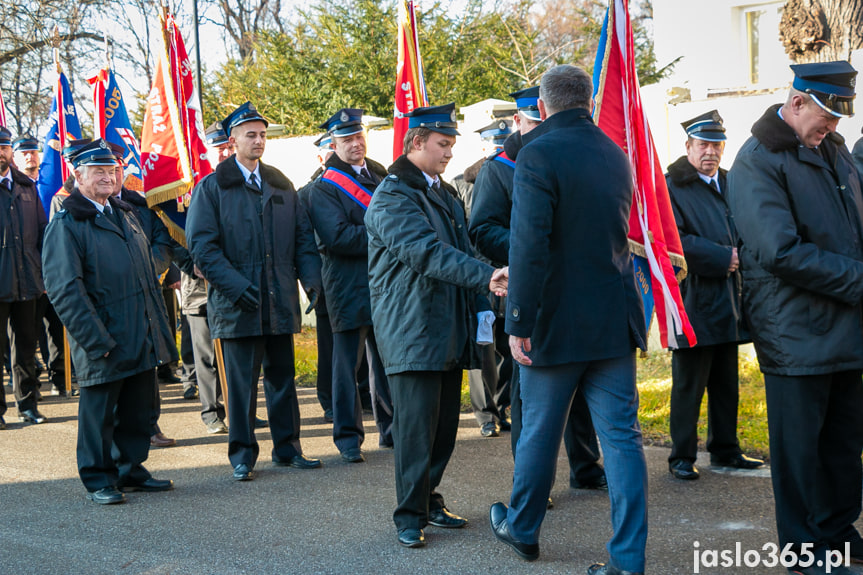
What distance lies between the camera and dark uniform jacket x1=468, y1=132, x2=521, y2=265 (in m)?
5.04

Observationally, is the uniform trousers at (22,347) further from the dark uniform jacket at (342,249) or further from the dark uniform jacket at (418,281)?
the dark uniform jacket at (418,281)

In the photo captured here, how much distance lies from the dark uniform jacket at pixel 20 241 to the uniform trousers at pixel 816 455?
22.3 feet

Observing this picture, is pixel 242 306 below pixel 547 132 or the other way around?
below

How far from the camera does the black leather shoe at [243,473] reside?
5939mm

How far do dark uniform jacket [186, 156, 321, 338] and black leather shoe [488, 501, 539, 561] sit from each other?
226cm

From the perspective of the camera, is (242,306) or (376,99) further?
(376,99)

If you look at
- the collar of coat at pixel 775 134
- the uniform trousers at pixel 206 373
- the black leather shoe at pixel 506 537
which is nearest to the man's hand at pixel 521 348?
the black leather shoe at pixel 506 537

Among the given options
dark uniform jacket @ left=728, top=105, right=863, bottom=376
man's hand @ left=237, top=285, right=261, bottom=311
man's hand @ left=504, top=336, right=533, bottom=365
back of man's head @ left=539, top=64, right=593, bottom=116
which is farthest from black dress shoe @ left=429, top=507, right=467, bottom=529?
back of man's head @ left=539, top=64, right=593, bottom=116

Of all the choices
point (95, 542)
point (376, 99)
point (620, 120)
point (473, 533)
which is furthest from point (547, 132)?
point (376, 99)

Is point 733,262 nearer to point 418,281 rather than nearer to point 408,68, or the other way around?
point 418,281

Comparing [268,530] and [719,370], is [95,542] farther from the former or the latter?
[719,370]

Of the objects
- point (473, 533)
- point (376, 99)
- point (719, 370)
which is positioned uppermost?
point (376, 99)

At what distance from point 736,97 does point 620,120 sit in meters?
5.27

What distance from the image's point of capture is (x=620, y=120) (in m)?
4.66
